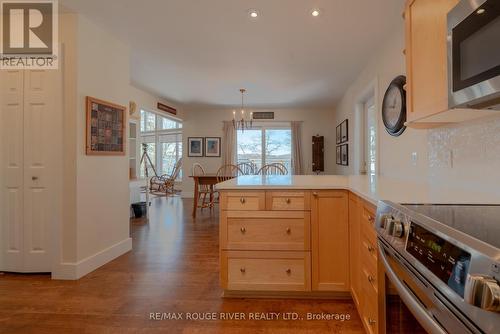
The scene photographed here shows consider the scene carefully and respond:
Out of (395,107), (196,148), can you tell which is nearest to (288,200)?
(395,107)

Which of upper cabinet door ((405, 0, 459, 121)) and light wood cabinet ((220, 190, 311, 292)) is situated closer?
upper cabinet door ((405, 0, 459, 121))

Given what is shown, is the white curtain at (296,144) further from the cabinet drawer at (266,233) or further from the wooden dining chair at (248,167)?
the cabinet drawer at (266,233)

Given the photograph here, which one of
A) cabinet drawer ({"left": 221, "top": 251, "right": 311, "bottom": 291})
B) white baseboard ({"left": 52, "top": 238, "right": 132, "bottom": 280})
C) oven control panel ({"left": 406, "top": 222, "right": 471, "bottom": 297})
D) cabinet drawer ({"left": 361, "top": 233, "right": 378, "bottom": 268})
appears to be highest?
oven control panel ({"left": 406, "top": 222, "right": 471, "bottom": 297})

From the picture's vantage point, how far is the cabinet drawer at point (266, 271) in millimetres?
2006

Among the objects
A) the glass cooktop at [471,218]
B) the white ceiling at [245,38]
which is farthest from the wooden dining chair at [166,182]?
the glass cooktop at [471,218]

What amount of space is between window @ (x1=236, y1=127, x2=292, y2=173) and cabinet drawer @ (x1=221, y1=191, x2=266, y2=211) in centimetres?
549

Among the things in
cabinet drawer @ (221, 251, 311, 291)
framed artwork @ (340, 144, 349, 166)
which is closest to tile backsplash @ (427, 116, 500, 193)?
cabinet drawer @ (221, 251, 311, 291)

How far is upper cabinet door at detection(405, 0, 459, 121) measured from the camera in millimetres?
1283

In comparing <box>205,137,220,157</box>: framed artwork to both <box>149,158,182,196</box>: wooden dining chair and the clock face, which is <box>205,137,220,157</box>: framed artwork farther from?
the clock face

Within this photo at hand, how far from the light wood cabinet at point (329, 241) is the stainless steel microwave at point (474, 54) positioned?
104 centimetres

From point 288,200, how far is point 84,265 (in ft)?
6.52

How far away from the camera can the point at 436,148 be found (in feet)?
6.58

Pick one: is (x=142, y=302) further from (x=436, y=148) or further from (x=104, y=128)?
(x=436, y=148)

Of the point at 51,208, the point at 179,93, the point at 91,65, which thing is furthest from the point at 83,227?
the point at 179,93
